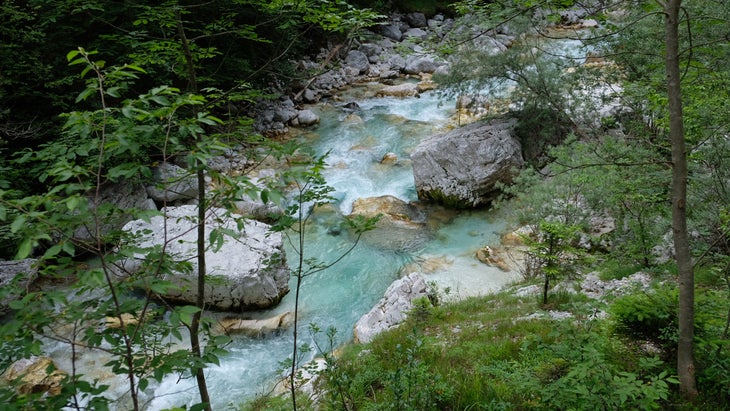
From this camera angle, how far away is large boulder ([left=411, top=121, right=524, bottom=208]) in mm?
12406

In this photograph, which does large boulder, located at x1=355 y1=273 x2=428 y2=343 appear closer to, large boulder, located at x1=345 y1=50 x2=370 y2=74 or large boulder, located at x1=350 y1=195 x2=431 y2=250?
large boulder, located at x1=350 y1=195 x2=431 y2=250

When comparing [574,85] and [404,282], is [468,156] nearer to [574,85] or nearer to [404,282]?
[574,85]

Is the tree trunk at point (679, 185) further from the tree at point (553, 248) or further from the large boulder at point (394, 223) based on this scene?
the large boulder at point (394, 223)

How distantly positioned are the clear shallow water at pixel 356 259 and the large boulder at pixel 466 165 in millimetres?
622

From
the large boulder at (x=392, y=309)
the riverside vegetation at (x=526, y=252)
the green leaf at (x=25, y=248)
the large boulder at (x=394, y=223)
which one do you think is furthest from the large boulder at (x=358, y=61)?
the green leaf at (x=25, y=248)

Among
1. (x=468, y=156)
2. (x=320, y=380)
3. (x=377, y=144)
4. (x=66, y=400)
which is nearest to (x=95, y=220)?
(x=66, y=400)

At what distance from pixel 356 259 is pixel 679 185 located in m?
8.37

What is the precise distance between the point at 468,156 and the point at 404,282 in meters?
5.64

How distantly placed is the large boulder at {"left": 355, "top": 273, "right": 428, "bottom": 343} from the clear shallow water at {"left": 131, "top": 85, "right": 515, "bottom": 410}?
523 millimetres

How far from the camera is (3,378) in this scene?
7062mm

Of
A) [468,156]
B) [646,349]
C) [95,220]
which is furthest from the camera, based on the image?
[468,156]

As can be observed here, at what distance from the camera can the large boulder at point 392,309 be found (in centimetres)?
762

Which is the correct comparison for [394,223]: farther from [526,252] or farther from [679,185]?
[679,185]

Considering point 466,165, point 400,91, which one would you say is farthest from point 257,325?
point 400,91
